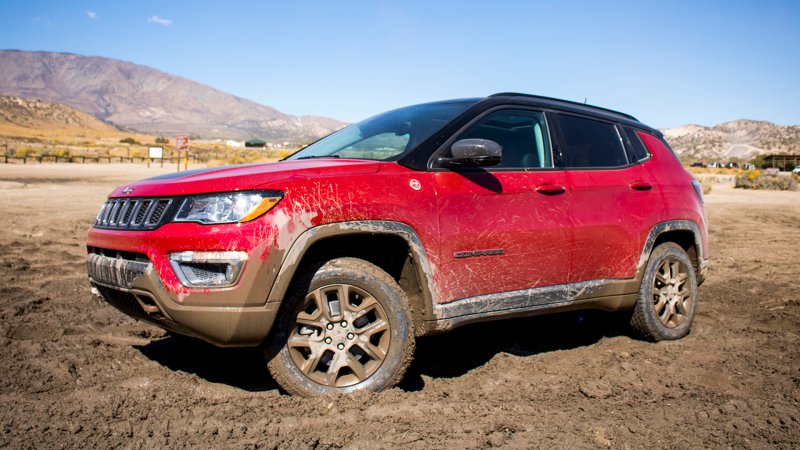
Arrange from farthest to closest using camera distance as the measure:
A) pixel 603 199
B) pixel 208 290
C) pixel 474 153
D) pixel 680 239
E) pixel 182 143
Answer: pixel 182 143, pixel 680 239, pixel 603 199, pixel 474 153, pixel 208 290

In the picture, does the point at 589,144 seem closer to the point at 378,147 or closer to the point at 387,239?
the point at 378,147

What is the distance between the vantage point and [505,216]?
380 cm

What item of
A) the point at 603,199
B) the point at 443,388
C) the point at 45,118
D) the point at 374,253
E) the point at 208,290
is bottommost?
the point at 443,388

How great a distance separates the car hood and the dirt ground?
46.1 inches

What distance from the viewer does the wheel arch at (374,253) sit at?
3.09 metres

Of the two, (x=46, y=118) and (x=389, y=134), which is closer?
(x=389, y=134)

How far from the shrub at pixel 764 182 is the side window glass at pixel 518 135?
92.7 ft

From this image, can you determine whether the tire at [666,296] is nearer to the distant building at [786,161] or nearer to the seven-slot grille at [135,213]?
the seven-slot grille at [135,213]

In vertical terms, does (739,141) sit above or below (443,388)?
above

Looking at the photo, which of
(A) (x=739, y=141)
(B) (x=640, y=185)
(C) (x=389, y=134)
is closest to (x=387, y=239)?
(C) (x=389, y=134)

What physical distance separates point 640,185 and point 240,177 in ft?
10.6

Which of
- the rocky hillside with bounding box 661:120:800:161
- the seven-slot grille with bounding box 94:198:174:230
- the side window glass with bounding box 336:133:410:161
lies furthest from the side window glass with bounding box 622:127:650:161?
the rocky hillside with bounding box 661:120:800:161

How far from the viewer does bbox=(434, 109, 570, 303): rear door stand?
360cm

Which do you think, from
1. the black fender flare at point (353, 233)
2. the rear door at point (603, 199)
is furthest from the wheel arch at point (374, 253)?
the rear door at point (603, 199)
